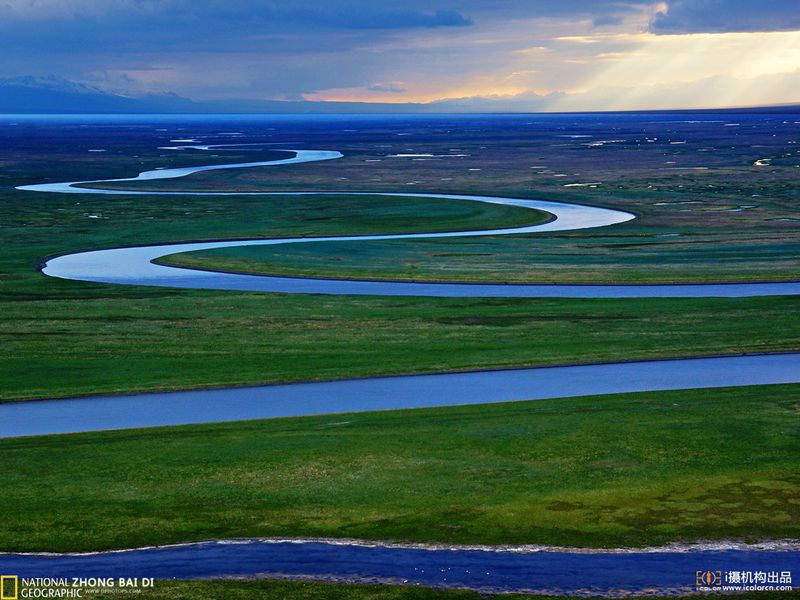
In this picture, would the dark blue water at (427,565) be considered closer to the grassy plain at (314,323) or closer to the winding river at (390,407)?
the winding river at (390,407)

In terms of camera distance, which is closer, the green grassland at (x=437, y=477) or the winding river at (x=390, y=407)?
the winding river at (x=390, y=407)

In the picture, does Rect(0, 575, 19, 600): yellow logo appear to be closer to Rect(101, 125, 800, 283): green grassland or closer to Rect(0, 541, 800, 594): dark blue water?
Rect(0, 541, 800, 594): dark blue water

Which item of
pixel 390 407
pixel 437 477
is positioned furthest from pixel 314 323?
pixel 437 477

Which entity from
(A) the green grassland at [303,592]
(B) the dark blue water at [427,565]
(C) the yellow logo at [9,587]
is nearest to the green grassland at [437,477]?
(B) the dark blue water at [427,565]

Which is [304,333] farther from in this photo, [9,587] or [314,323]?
[9,587]

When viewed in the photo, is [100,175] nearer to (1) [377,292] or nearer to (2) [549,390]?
(1) [377,292]

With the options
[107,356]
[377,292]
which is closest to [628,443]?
[107,356]
